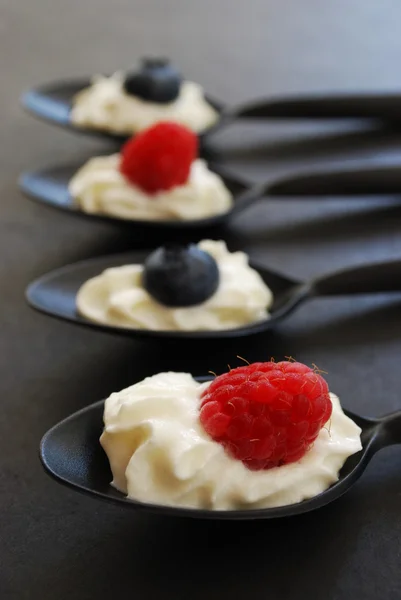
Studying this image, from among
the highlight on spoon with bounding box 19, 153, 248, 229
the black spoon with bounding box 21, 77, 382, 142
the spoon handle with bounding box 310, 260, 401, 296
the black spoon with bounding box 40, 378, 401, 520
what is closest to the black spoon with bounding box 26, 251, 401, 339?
the spoon handle with bounding box 310, 260, 401, 296

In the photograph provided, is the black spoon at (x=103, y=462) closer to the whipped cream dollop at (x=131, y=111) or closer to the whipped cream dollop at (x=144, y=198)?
the whipped cream dollop at (x=144, y=198)

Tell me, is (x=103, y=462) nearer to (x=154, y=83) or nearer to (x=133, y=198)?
(x=133, y=198)

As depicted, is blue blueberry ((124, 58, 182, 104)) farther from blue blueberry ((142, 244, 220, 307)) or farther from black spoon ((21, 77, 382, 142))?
blue blueberry ((142, 244, 220, 307))

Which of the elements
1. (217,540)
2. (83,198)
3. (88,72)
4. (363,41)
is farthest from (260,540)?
(363,41)

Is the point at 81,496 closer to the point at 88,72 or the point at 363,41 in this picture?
the point at 88,72

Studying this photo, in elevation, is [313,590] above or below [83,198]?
below

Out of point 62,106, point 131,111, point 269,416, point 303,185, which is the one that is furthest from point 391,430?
point 62,106
